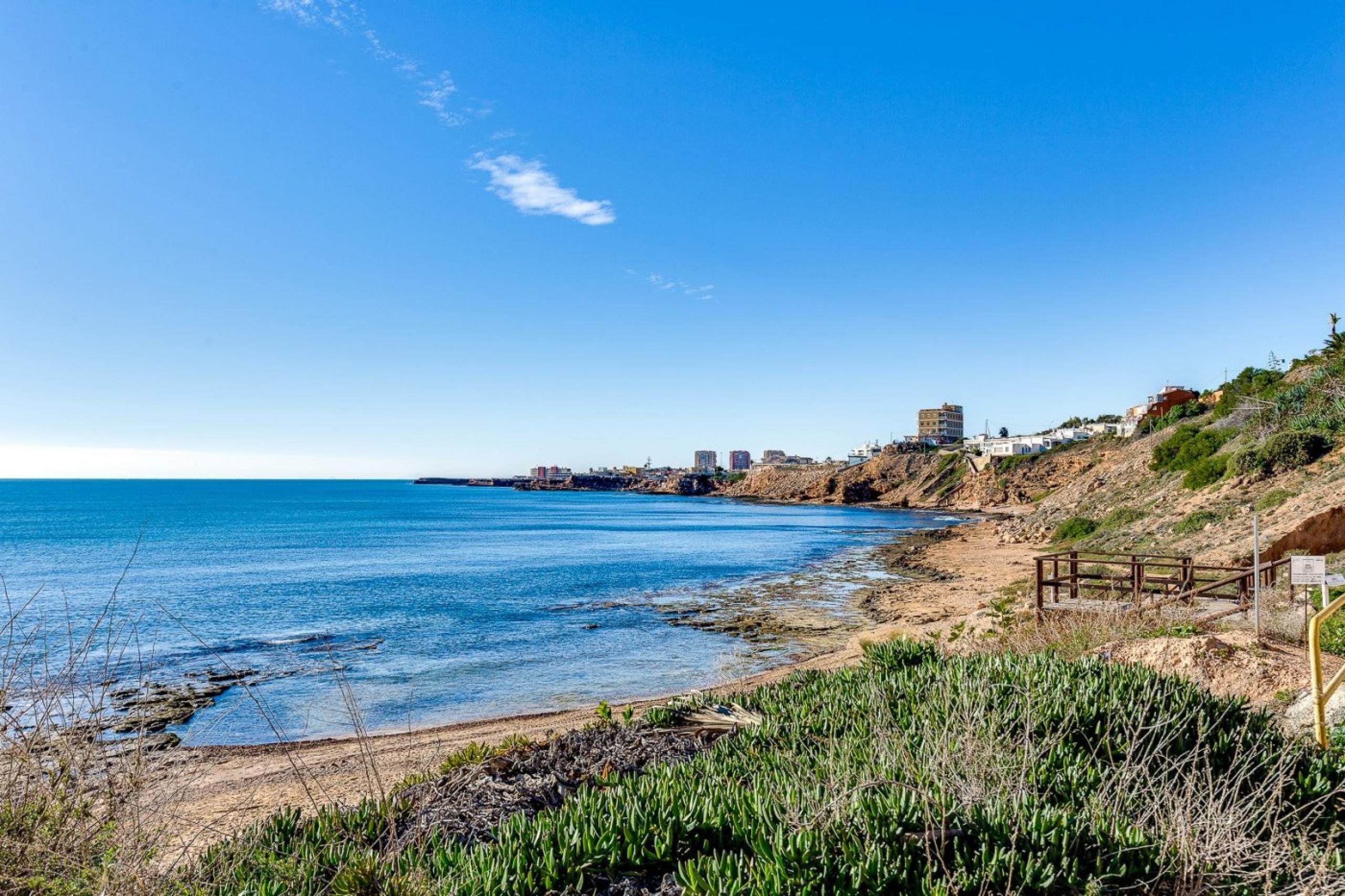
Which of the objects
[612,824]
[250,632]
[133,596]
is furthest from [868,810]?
[133,596]

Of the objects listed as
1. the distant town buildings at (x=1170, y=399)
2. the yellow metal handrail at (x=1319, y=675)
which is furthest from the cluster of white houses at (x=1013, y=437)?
the yellow metal handrail at (x=1319, y=675)

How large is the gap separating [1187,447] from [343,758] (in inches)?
1595

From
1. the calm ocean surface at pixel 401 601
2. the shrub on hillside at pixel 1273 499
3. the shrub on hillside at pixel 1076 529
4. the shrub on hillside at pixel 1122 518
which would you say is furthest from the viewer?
the shrub on hillside at pixel 1076 529

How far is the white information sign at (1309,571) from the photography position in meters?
8.96

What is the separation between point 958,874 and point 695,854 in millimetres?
1465

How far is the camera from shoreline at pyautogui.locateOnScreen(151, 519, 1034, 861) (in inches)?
265

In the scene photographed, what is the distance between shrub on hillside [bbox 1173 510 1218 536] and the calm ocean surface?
1697cm

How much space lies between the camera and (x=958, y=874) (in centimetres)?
352

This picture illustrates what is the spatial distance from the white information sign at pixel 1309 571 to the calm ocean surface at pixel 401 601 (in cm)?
1173

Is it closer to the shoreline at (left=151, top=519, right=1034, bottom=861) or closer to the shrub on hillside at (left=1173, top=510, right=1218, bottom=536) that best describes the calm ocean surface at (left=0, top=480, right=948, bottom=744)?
the shoreline at (left=151, top=519, right=1034, bottom=861)

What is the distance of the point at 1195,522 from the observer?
87.7 feet

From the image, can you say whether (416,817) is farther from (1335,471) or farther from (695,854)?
(1335,471)

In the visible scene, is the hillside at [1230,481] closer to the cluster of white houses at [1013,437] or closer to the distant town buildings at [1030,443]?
the cluster of white houses at [1013,437]

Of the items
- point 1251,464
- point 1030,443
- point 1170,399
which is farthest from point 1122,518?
point 1030,443
